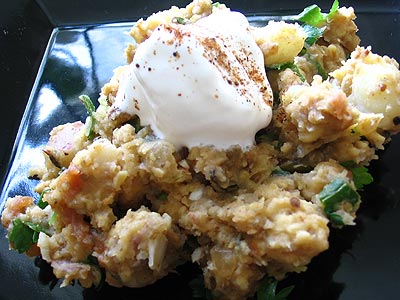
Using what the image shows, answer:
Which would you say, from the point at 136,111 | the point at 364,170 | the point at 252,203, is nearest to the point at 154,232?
the point at 252,203

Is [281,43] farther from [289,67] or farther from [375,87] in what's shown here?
[375,87]

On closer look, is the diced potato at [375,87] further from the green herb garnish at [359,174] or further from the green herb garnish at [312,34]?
the green herb garnish at [312,34]

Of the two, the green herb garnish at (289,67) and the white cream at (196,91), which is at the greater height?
the white cream at (196,91)

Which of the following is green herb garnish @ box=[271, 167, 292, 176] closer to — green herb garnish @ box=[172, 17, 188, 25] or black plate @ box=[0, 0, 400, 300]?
black plate @ box=[0, 0, 400, 300]

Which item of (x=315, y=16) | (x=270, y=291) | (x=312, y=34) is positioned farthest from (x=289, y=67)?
(x=270, y=291)

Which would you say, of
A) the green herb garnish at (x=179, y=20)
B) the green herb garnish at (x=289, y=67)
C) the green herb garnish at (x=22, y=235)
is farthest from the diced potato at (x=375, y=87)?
the green herb garnish at (x=22, y=235)

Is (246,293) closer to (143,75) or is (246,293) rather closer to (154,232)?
(154,232)
